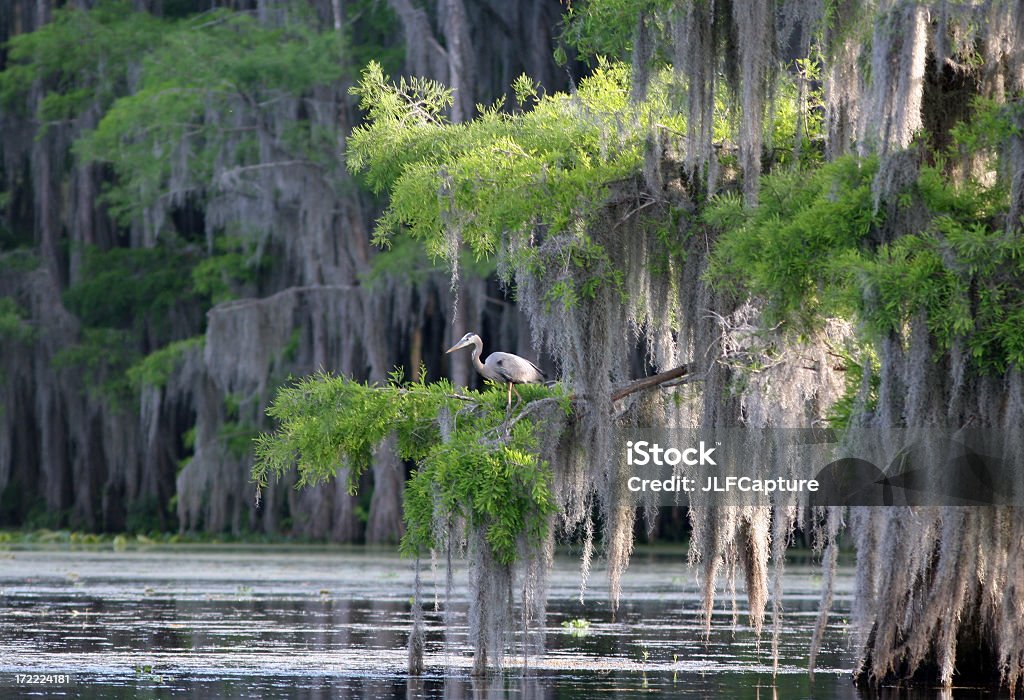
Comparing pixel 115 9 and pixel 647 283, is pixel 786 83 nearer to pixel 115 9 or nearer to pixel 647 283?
pixel 647 283

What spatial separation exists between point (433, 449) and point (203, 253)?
101 feet

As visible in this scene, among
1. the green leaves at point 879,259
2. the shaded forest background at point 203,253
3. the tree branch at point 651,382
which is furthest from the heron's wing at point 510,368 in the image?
the shaded forest background at point 203,253

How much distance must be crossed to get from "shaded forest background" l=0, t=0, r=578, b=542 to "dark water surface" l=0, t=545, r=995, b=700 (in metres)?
8.93

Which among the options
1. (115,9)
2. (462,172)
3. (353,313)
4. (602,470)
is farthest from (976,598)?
(115,9)

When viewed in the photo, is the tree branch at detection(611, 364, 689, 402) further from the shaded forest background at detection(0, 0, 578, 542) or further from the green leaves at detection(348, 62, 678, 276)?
the shaded forest background at detection(0, 0, 578, 542)

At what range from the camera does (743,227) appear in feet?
44.3

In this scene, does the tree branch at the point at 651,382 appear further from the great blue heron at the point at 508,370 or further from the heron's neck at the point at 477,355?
the heron's neck at the point at 477,355

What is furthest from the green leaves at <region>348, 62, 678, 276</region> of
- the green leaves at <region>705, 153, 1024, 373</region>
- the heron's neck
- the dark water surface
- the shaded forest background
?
the shaded forest background

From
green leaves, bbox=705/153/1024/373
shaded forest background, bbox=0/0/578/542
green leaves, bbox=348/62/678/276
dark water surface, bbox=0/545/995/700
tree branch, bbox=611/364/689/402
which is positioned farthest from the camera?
shaded forest background, bbox=0/0/578/542

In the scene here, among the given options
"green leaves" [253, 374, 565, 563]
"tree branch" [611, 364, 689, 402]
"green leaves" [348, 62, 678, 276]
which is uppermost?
"green leaves" [348, 62, 678, 276]

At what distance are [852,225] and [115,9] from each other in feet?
105

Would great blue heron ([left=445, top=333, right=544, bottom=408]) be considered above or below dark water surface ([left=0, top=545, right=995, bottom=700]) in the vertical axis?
above

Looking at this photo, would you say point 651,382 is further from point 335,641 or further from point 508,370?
point 335,641

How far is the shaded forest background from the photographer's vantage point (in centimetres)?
3594
